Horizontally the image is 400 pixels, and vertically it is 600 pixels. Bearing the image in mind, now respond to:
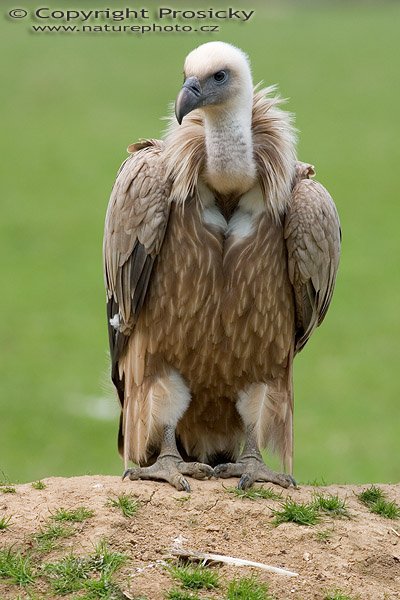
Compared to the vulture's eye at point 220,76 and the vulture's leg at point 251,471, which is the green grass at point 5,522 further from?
the vulture's eye at point 220,76

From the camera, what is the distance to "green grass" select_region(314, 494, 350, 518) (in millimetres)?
7758

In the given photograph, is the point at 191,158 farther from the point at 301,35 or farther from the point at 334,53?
the point at 301,35

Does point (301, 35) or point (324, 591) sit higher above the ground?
point (301, 35)

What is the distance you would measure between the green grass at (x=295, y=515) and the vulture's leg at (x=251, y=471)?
0.54 meters

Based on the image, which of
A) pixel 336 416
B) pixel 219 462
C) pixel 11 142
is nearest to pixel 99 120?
pixel 11 142

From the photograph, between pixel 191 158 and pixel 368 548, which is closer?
pixel 368 548

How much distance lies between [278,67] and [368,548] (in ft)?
140

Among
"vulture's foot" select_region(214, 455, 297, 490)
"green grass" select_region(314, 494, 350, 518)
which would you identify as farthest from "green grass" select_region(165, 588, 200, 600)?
"vulture's foot" select_region(214, 455, 297, 490)

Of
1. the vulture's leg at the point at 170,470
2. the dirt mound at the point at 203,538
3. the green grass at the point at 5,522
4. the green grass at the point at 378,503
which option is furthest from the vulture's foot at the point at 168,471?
the green grass at the point at 5,522

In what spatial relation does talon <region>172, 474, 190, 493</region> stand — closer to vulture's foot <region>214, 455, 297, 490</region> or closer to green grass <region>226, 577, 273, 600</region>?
vulture's foot <region>214, 455, 297, 490</region>

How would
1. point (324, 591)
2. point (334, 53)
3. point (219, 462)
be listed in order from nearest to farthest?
point (324, 591)
point (219, 462)
point (334, 53)

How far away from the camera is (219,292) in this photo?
834 cm

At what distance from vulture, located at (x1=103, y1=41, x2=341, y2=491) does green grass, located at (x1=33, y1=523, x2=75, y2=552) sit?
3.46 ft

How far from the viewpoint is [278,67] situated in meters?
48.9
